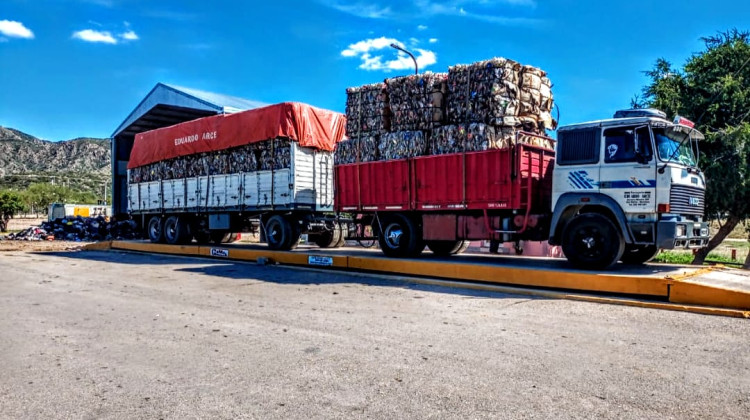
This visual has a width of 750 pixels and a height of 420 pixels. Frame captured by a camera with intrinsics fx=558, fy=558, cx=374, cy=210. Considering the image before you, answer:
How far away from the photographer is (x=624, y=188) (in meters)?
9.17

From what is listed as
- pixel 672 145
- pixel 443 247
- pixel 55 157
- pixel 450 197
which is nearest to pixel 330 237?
pixel 443 247

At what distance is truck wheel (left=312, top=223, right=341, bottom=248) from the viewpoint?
53.4 ft

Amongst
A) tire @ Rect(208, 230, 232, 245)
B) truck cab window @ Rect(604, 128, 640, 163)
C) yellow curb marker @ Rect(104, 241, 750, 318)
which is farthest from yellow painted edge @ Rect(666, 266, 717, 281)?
tire @ Rect(208, 230, 232, 245)

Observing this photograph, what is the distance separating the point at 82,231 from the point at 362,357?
27.7m

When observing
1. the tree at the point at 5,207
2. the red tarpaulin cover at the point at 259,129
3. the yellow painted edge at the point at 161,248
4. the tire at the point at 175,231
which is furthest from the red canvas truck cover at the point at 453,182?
the tree at the point at 5,207

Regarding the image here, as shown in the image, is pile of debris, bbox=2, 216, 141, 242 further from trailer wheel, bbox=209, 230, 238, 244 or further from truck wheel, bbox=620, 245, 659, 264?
truck wheel, bbox=620, 245, 659, 264

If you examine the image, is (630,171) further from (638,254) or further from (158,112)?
(158,112)

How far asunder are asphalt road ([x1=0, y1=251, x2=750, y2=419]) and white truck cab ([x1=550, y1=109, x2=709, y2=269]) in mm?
1740

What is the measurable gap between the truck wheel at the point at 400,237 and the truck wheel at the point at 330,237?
10.5ft

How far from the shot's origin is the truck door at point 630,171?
897 cm

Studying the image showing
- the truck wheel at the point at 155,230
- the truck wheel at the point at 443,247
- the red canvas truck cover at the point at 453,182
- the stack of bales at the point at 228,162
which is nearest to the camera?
the red canvas truck cover at the point at 453,182

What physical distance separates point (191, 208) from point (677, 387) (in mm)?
16795

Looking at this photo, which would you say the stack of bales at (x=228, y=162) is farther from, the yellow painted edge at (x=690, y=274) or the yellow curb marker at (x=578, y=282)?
the yellow painted edge at (x=690, y=274)

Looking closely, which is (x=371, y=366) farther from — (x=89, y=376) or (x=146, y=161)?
(x=146, y=161)
